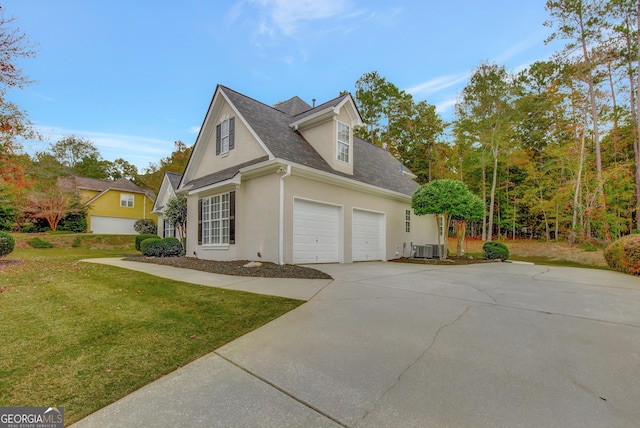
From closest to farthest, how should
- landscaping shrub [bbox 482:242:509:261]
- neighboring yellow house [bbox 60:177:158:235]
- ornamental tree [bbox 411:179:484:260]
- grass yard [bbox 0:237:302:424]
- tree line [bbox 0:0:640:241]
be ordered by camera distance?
grass yard [bbox 0:237:302:424], ornamental tree [bbox 411:179:484:260], landscaping shrub [bbox 482:242:509:261], tree line [bbox 0:0:640:241], neighboring yellow house [bbox 60:177:158:235]

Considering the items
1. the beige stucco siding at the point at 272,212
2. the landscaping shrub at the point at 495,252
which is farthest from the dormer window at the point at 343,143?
the landscaping shrub at the point at 495,252

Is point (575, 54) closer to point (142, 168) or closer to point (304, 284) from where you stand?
point (304, 284)

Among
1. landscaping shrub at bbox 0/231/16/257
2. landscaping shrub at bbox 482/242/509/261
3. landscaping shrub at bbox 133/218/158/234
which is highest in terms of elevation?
landscaping shrub at bbox 133/218/158/234

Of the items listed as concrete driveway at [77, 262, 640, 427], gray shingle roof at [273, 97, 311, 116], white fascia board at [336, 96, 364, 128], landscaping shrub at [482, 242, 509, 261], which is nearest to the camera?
concrete driveway at [77, 262, 640, 427]

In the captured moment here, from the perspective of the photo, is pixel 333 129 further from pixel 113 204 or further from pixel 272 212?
pixel 113 204

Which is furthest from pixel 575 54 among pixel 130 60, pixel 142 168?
pixel 142 168

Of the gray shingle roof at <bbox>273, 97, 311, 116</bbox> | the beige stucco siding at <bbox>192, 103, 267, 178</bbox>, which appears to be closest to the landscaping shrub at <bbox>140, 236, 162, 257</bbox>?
the beige stucco siding at <bbox>192, 103, 267, 178</bbox>

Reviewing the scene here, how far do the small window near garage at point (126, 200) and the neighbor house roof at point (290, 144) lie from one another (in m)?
20.4

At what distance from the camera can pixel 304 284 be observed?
20.9ft

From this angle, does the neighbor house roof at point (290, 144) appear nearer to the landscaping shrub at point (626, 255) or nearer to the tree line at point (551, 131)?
the tree line at point (551, 131)

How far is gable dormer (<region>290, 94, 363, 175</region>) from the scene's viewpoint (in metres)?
11.3

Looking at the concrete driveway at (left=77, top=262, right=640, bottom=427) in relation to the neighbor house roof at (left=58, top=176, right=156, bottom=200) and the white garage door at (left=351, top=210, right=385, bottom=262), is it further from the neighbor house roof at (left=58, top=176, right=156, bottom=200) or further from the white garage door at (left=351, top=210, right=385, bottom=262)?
the neighbor house roof at (left=58, top=176, right=156, bottom=200)

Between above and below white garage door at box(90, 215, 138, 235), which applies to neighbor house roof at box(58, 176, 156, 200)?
above

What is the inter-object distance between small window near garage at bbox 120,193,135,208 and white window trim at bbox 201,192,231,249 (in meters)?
22.5
